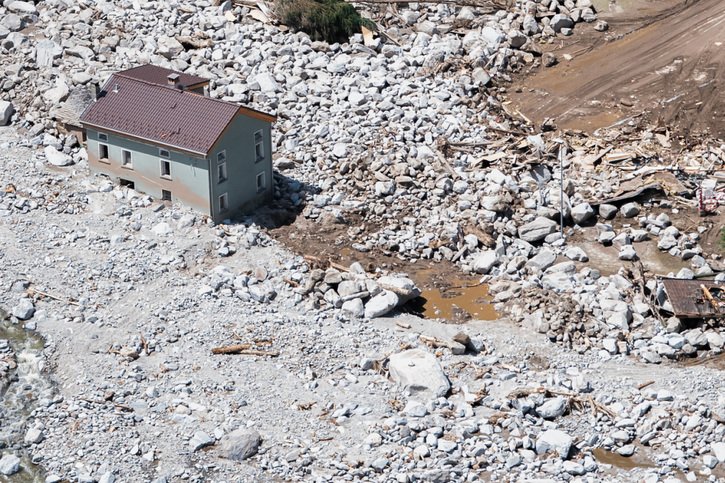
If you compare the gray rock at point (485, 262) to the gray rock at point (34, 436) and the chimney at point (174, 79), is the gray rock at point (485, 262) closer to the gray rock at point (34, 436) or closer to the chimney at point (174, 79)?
the chimney at point (174, 79)

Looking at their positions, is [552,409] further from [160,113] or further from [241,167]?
[160,113]

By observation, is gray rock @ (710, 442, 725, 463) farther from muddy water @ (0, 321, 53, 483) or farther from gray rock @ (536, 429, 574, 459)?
muddy water @ (0, 321, 53, 483)

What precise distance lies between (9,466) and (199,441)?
497cm

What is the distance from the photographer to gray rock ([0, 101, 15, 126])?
48031 mm

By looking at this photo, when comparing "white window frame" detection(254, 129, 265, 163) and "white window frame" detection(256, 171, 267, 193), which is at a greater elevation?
"white window frame" detection(254, 129, 265, 163)

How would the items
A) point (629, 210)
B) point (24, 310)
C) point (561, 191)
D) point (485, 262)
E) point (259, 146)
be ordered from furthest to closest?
point (259, 146), point (629, 210), point (561, 191), point (485, 262), point (24, 310)

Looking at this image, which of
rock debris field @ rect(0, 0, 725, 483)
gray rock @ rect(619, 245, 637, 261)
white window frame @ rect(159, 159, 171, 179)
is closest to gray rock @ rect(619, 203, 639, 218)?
rock debris field @ rect(0, 0, 725, 483)

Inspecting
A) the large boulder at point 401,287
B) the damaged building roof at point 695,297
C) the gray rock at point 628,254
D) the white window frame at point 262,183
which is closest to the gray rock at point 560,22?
the gray rock at point 628,254

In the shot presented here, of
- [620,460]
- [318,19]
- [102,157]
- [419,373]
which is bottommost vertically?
[620,460]

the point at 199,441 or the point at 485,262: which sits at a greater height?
the point at 485,262

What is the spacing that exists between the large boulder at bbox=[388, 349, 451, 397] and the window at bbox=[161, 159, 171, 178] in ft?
38.4

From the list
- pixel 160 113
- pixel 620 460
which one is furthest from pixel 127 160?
pixel 620 460

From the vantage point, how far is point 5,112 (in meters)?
48.1

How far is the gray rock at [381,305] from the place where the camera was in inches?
1513
